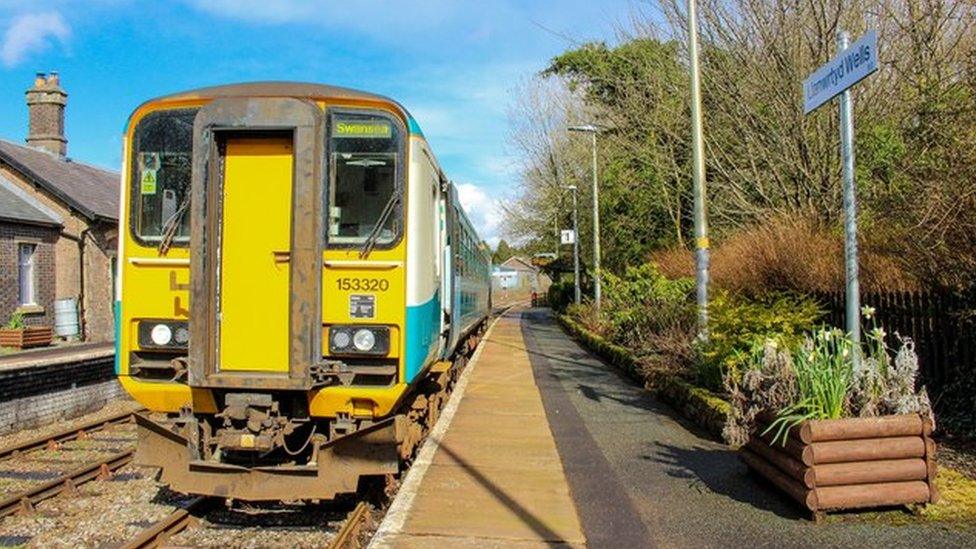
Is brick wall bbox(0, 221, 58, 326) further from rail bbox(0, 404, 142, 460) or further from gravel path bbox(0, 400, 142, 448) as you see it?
rail bbox(0, 404, 142, 460)

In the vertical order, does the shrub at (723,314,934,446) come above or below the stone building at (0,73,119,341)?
below

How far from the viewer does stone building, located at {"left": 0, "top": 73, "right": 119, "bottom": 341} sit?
20.1 meters

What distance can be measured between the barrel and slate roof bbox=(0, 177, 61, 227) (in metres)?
2.17

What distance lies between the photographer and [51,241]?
21703 millimetres

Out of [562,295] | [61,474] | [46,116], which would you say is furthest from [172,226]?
[562,295]

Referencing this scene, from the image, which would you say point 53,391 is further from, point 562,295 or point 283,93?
point 562,295

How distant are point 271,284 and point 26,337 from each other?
16.0m

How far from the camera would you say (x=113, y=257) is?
2398 cm

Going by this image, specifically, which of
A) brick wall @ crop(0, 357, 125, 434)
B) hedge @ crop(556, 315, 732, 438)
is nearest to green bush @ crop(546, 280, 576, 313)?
hedge @ crop(556, 315, 732, 438)

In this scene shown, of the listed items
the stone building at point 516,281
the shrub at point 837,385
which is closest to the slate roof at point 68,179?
the shrub at point 837,385

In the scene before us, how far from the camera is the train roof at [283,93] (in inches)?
232

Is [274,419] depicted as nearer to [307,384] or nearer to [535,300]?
[307,384]

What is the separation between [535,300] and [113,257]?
1723 inches

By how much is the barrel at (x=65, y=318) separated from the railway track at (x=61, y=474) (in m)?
10.9
